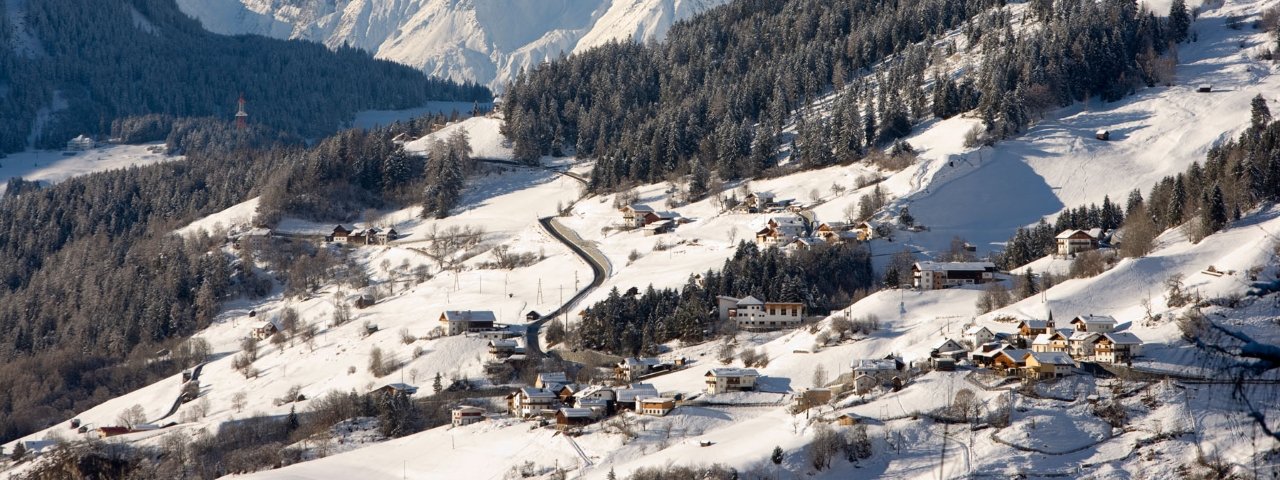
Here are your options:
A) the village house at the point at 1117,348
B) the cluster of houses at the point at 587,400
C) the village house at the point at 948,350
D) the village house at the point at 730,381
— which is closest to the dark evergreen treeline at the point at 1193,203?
the village house at the point at 1117,348

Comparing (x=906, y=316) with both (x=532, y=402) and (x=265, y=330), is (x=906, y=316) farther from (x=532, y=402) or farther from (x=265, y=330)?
(x=265, y=330)

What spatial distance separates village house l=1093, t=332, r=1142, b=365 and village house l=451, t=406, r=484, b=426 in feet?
88.2

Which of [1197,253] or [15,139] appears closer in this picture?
[1197,253]

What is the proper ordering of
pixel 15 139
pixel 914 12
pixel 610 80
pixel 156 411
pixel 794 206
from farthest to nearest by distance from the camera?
1. pixel 15 139
2. pixel 610 80
3. pixel 914 12
4. pixel 794 206
5. pixel 156 411

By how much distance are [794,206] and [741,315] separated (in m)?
21.8

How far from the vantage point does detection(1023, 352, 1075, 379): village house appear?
6162 centimetres

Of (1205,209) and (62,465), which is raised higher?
(1205,209)

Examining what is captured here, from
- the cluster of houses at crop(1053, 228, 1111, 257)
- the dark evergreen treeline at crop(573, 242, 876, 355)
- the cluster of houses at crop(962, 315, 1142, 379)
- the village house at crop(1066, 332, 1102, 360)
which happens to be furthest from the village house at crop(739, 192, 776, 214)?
the village house at crop(1066, 332, 1102, 360)

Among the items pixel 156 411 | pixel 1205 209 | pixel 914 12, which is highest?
pixel 914 12

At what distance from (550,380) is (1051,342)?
2295 cm

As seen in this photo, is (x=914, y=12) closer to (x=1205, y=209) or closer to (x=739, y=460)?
(x=1205, y=209)

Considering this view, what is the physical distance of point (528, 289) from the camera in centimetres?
9494

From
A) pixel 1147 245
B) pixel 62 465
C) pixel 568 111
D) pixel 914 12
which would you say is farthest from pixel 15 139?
pixel 1147 245

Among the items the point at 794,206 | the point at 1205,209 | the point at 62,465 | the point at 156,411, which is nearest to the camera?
the point at 62,465
